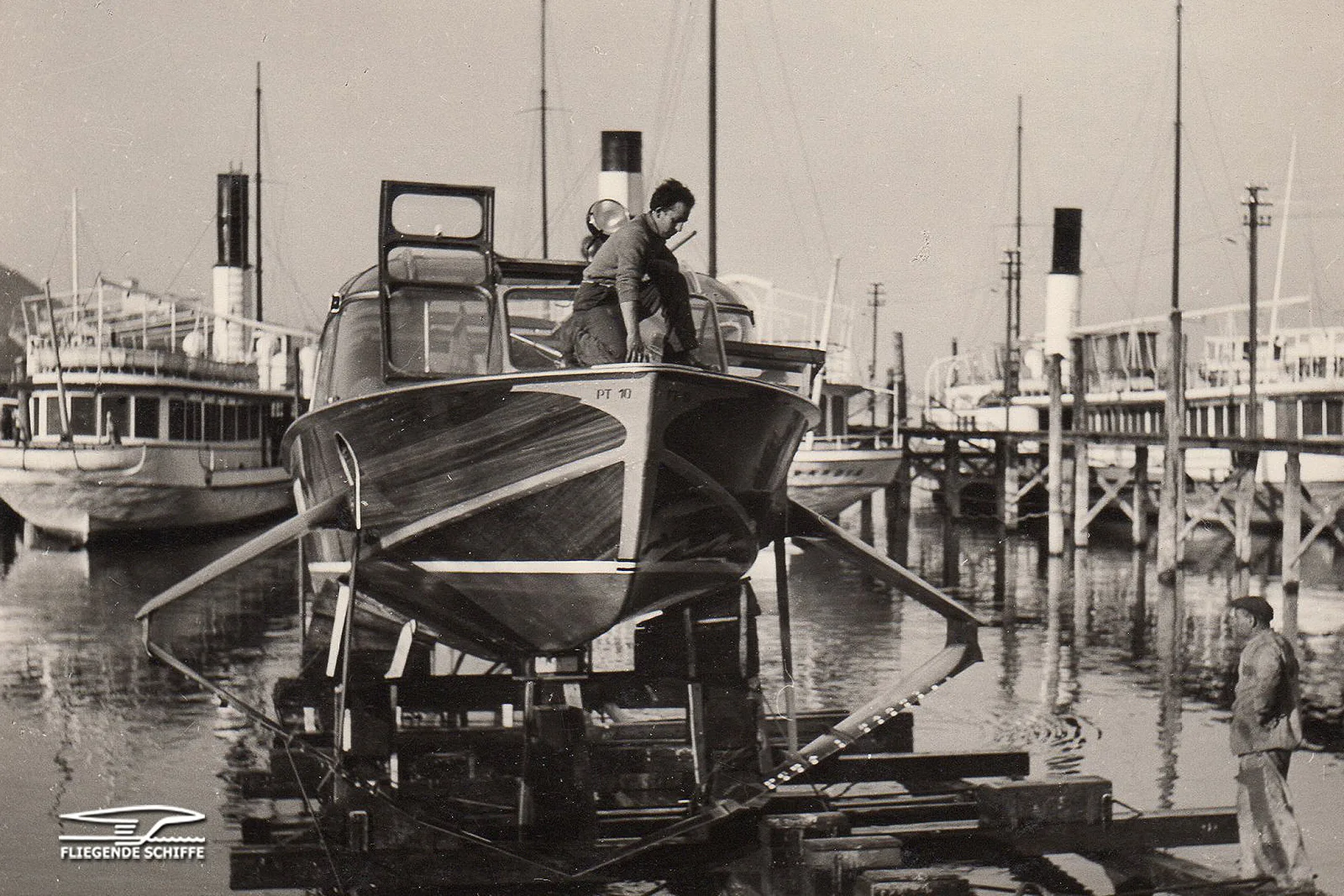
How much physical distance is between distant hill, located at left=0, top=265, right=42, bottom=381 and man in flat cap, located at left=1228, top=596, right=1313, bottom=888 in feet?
191

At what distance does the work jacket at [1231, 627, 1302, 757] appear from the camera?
350 inches

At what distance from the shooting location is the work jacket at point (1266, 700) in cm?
890

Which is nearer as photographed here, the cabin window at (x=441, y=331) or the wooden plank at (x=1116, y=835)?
the wooden plank at (x=1116, y=835)

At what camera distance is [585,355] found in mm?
9594

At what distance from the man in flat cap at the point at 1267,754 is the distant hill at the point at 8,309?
58074 mm

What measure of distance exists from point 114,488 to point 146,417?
3.13m

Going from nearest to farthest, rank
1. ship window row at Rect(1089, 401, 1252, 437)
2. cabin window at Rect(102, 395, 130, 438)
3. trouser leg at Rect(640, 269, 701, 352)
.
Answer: trouser leg at Rect(640, 269, 701, 352) → cabin window at Rect(102, 395, 130, 438) → ship window row at Rect(1089, 401, 1252, 437)

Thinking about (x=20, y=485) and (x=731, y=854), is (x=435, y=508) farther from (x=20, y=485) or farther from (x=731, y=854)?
(x=20, y=485)

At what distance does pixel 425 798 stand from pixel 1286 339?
48298 millimetres

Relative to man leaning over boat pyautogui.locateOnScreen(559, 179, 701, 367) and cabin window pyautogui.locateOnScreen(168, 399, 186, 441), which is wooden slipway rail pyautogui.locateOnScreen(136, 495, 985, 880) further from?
cabin window pyautogui.locateOnScreen(168, 399, 186, 441)

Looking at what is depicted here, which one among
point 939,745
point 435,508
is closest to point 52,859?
point 435,508

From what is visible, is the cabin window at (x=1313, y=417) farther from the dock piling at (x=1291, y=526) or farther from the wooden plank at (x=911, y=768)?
the wooden plank at (x=911, y=768)

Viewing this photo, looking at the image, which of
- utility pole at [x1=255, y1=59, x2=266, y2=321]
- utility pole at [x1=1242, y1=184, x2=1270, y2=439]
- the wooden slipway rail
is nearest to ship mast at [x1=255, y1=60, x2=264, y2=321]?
utility pole at [x1=255, y1=59, x2=266, y2=321]

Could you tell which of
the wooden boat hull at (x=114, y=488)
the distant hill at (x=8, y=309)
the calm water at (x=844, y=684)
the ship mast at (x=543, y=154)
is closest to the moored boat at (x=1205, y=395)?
the calm water at (x=844, y=684)
